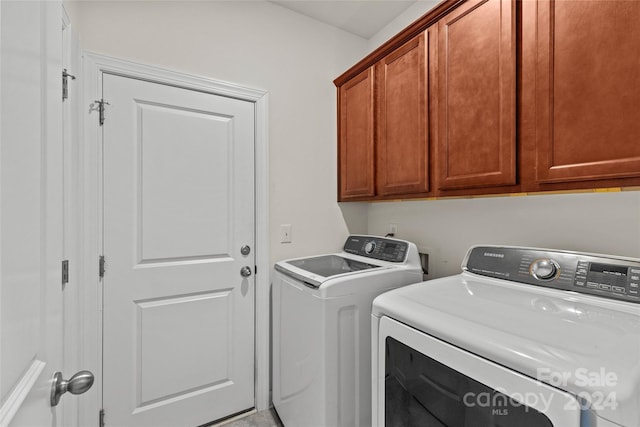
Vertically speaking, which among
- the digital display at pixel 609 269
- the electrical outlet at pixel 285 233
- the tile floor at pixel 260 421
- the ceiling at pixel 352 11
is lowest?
the tile floor at pixel 260 421

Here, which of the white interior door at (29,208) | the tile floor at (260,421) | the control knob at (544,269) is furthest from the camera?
the tile floor at (260,421)

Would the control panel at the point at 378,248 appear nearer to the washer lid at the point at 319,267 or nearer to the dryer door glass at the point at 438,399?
the washer lid at the point at 319,267

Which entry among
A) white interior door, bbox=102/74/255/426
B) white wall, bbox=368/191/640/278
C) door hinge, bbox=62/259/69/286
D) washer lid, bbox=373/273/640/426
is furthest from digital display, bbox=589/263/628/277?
door hinge, bbox=62/259/69/286

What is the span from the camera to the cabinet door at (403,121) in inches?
59.9

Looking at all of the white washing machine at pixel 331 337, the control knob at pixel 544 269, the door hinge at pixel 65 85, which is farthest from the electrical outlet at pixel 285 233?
the control knob at pixel 544 269

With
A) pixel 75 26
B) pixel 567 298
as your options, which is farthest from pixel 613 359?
pixel 75 26

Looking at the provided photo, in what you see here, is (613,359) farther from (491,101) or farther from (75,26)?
(75,26)

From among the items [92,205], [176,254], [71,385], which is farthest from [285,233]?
[71,385]

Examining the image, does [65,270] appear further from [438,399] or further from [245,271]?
[438,399]

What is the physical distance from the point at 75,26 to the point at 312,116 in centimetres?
138

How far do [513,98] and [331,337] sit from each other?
1.27 metres

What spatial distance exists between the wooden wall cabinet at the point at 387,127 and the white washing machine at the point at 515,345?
622mm

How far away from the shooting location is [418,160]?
1558 mm

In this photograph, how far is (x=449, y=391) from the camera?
82 centimetres
